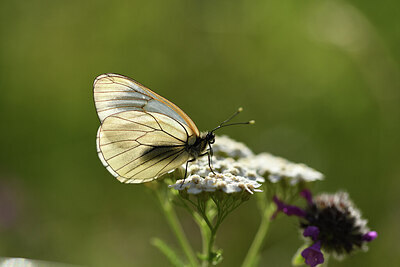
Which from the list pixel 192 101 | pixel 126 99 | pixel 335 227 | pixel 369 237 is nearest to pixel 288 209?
pixel 335 227

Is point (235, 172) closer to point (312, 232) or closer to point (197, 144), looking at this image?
point (197, 144)

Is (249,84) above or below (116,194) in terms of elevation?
above

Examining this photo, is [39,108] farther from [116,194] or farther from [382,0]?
[382,0]

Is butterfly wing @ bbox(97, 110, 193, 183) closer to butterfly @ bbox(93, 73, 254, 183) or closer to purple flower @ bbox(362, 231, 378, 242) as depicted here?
butterfly @ bbox(93, 73, 254, 183)

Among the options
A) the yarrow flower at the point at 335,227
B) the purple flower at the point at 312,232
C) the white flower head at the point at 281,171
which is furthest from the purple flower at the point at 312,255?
the white flower head at the point at 281,171

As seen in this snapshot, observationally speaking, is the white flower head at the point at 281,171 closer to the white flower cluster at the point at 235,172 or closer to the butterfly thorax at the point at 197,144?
the white flower cluster at the point at 235,172

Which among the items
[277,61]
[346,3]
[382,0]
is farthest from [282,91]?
[382,0]
